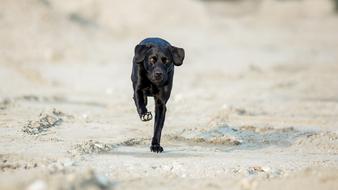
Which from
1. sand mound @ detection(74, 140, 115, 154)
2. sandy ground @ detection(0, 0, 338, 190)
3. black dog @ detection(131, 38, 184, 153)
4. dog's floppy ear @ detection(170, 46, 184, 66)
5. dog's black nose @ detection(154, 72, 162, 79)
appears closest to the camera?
sandy ground @ detection(0, 0, 338, 190)

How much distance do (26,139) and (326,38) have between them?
70.2 feet

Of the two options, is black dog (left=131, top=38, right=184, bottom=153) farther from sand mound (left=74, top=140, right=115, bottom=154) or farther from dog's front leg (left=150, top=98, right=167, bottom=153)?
sand mound (left=74, top=140, right=115, bottom=154)

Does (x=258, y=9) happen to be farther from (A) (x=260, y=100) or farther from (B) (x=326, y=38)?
(A) (x=260, y=100)

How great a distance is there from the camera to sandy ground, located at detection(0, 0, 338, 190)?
25.3 feet

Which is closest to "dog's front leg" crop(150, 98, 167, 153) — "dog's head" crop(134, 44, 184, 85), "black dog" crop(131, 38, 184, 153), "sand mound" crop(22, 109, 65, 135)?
"black dog" crop(131, 38, 184, 153)

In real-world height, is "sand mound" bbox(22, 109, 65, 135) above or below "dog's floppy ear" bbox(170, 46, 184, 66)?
below

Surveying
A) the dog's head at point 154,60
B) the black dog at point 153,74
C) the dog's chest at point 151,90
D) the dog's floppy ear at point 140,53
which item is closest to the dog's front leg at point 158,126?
the black dog at point 153,74

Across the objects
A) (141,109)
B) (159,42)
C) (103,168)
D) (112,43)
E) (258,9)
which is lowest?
(103,168)

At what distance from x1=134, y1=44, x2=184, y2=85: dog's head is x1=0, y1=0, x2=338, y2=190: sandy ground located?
82cm

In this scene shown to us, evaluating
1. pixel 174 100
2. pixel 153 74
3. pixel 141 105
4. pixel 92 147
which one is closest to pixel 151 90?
pixel 141 105

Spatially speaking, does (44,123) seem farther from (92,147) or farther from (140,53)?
(140,53)

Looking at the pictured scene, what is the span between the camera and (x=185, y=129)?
11.2m

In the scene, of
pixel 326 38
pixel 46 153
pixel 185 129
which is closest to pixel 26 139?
pixel 46 153

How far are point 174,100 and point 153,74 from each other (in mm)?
5951
